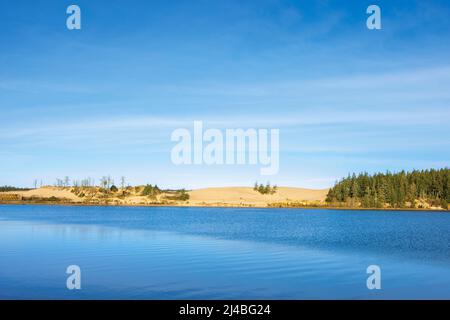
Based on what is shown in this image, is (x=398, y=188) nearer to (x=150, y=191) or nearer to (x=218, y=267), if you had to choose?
(x=150, y=191)

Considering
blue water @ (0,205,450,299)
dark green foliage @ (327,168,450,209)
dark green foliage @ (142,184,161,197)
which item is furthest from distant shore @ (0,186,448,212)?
blue water @ (0,205,450,299)

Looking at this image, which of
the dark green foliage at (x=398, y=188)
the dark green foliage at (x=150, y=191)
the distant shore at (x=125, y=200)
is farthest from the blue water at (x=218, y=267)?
the dark green foliage at (x=150, y=191)

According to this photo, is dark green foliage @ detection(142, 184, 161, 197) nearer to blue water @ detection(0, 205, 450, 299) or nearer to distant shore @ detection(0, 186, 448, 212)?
distant shore @ detection(0, 186, 448, 212)

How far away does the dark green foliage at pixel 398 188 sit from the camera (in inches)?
5349

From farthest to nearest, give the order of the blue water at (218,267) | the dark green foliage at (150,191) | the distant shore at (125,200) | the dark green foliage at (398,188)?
the dark green foliage at (150,191) < the distant shore at (125,200) < the dark green foliage at (398,188) < the blue water at (218,267)

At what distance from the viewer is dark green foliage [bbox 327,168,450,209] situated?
135875 millimetres

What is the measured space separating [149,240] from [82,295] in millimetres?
23034

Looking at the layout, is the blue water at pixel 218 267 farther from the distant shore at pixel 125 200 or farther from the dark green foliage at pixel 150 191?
the dark green foliage at pixel 150 191

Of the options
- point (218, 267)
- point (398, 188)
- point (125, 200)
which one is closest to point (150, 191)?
point (125, 200)

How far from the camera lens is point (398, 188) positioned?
5428 inches
